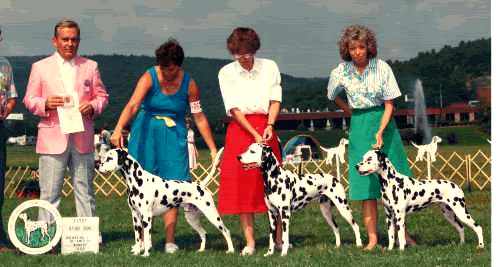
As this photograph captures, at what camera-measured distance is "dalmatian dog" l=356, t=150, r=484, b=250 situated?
8.73 m

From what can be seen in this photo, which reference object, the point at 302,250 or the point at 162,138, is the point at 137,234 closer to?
the point at 162,138

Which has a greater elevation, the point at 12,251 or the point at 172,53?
the point at 172,53

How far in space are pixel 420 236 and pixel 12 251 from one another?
16.4ft

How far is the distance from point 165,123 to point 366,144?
219 cm

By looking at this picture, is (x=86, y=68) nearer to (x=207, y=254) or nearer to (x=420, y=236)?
(x=207, y=254)

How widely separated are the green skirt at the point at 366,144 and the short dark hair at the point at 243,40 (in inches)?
54.6

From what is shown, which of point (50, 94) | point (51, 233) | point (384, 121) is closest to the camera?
point (384, 121)

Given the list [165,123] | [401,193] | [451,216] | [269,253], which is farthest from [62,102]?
[451,216]

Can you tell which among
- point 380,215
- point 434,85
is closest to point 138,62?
point 434,85

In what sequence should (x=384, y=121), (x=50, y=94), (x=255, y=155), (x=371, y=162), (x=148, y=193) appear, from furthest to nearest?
(x=50, y=94) → (x=384, y=121) → (x=371, y=162) → (x=148, y=193) → (x=255, y=155)

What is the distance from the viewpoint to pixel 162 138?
8961mm

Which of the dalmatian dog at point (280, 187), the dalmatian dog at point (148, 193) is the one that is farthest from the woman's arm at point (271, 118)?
the dalmatian dog at point (148, 193)

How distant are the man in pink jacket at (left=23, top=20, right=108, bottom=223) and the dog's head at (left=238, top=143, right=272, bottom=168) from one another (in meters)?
Answer: 1.75
